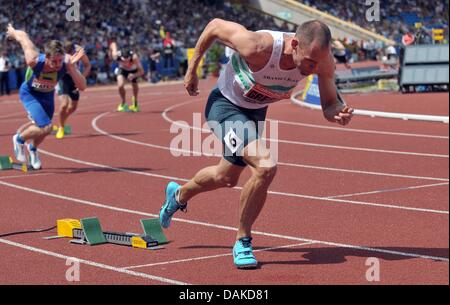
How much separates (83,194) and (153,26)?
120 feet

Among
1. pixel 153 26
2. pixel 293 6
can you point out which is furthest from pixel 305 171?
pixel 293 6

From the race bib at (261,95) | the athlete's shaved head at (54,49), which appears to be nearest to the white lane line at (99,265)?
the race bib at (261,95)

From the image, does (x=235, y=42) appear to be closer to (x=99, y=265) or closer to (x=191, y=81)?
(x=191, y=81)

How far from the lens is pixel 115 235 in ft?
27.0

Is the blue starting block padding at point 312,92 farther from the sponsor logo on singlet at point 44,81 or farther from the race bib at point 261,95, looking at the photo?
the race bib at point 261,95

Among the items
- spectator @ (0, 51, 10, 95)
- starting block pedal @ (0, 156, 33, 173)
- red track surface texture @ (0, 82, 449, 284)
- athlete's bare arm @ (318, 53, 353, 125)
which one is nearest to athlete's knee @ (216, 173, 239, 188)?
red track surface texture @ (0, 82, 449, 284)

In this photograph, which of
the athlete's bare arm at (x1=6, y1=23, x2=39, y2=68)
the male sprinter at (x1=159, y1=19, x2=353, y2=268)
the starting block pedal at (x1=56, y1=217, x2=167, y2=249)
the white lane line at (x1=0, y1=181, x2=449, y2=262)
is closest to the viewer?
the male sprinter at (x1=159, y1=19, x2=353, y2=268)

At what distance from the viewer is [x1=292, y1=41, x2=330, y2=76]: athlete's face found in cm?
674

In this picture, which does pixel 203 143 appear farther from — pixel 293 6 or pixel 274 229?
pixel 293 6

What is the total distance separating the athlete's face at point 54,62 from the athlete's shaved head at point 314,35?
7.02 metres

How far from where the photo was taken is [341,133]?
730 inches

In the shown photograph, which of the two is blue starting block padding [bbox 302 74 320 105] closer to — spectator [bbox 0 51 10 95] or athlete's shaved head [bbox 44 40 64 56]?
spectator [bbox 0 51 10 95]

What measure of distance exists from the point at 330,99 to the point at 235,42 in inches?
36.3

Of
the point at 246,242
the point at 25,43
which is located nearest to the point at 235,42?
the point at 246,242
